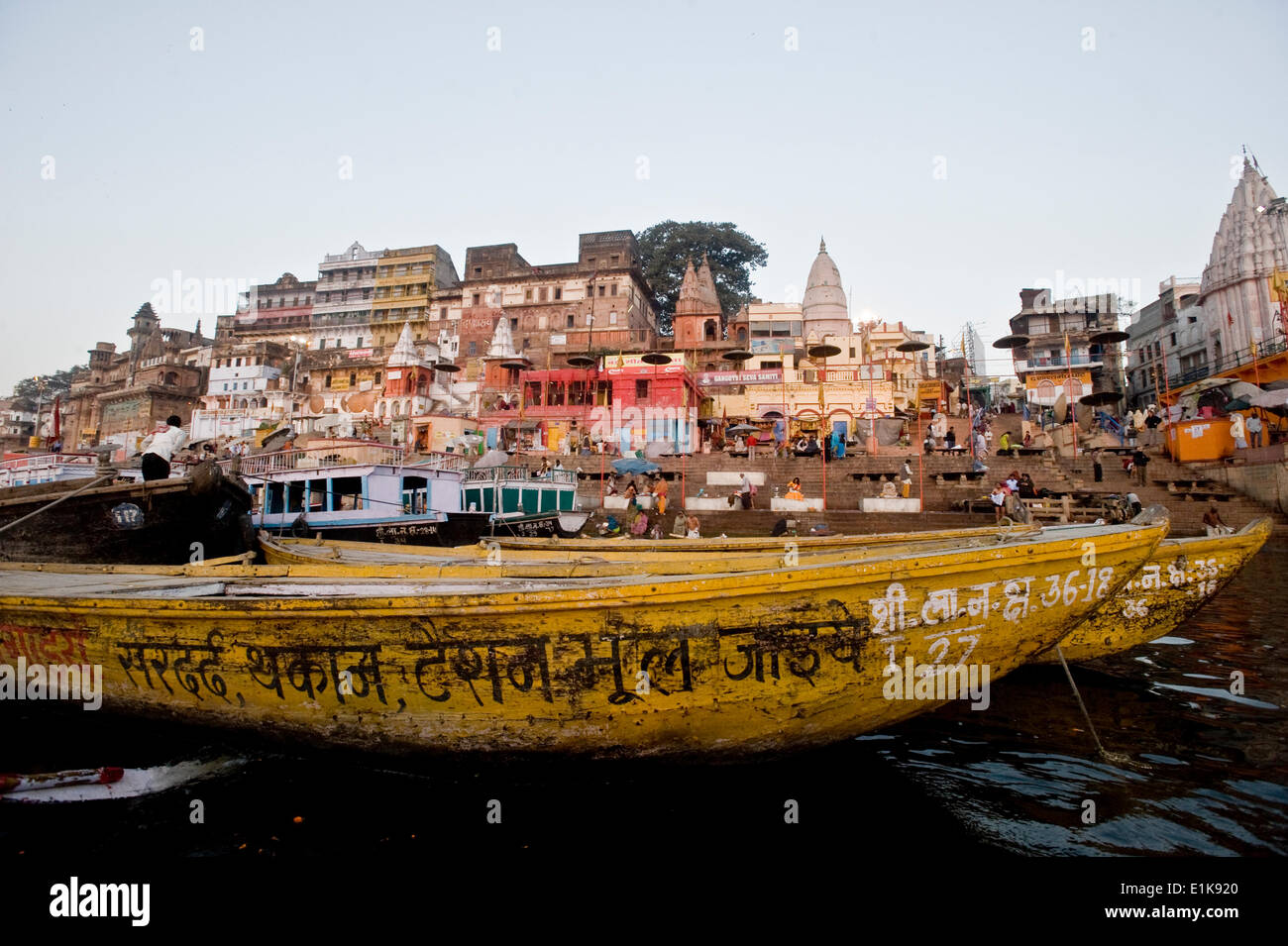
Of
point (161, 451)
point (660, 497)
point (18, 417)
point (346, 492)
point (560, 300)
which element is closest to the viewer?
point (161, 451)

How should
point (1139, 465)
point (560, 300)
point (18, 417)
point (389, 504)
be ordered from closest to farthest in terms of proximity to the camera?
point (389, 504), point (1139, 465), point (560, 300), point (18, 417)

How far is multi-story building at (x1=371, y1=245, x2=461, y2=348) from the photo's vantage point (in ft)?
187

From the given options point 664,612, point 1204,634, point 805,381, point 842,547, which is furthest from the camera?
point 805,381

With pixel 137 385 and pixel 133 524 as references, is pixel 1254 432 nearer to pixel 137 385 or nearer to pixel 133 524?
pixel 133 524

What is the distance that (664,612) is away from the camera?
3.48 meters

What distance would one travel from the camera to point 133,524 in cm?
1058

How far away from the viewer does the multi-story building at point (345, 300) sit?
195 feet

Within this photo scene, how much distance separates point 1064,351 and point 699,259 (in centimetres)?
3039

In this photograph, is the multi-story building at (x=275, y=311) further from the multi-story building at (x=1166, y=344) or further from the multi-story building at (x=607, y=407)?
the multi-story building at (x=1166, y=344)

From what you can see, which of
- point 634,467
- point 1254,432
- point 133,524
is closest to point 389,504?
point 133,524

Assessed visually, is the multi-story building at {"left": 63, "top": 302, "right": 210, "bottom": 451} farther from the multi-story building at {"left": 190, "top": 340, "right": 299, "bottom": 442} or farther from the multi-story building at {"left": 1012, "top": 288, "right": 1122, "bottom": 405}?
the multi-story building at {"left": 1012, "top": 288, "right": 1122, "bottom": 405}

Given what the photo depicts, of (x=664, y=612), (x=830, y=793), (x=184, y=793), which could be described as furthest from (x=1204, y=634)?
(x=184, y=793)

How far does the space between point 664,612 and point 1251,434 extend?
26034mm
